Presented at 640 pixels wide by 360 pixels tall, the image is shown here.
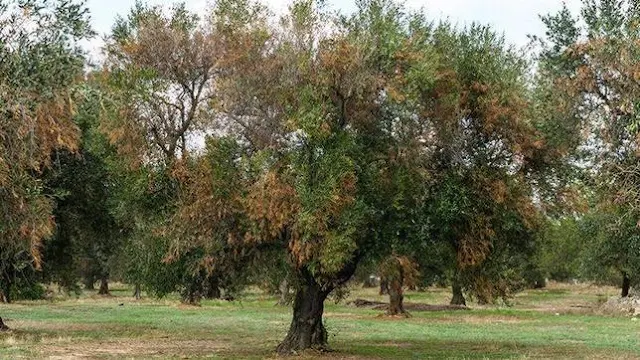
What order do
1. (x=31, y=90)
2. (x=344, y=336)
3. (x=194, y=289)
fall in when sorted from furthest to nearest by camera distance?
1. (x=344, y=336)
2. (x=194, y=289)
3. (x=31, y=90)

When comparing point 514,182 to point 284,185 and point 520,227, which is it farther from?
point 284,185

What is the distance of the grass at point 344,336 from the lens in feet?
96.2

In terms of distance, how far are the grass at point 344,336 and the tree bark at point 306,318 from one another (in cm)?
71

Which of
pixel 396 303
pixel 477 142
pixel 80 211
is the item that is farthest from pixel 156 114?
pixel 396 303

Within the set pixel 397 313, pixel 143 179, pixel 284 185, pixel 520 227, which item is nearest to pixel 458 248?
pixel 520 227

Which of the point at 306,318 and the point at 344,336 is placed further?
the point at 344,336

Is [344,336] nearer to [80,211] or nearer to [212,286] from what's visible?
[212,286]

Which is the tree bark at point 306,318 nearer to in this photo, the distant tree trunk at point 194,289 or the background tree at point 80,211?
the distant tree trunk at point 194,289

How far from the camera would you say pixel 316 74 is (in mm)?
25031

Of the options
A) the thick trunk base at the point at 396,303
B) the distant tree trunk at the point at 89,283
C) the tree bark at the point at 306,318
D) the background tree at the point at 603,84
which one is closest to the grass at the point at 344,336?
the tree bark at the point at 306,318

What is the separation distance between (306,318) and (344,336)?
406 inches

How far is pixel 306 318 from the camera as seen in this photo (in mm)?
27953

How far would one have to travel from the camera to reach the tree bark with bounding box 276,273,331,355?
91.0ft

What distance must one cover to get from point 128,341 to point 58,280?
1051 centimetres
